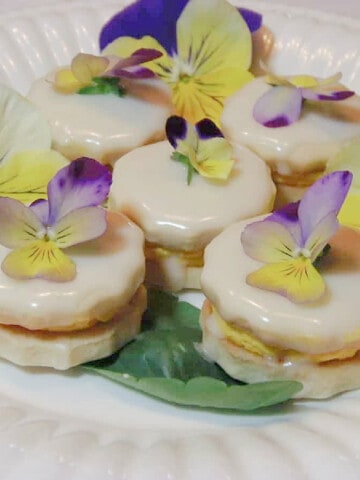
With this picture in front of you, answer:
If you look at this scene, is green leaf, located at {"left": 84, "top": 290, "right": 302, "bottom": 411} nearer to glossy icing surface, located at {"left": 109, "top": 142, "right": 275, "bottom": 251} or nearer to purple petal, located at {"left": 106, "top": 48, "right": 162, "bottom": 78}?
glossy icing surface, located at {"left": 109, "top": 142, "right": 275, "bottom": 251}

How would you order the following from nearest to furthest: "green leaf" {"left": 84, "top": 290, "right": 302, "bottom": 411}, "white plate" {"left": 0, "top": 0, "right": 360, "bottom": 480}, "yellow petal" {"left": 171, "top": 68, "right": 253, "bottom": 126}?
"white plate" {"left": 0, "top": 0, "right": 360, "bottom": 480}
"green leaf" {"left": 84, "top": 290, "right": 302, "bottom": 411}
"yellow petal" {"left": 171, "top": 68, "right": 253, "bottom": 126}

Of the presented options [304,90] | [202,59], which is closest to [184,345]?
[304,90]

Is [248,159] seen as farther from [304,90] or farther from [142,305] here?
[142,305]

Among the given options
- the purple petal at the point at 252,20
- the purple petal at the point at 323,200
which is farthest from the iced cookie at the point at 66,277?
the purple petal at the point at 252,20

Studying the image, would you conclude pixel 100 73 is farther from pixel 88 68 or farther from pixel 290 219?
pixel 290 219

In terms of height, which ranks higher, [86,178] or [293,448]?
[86,178]

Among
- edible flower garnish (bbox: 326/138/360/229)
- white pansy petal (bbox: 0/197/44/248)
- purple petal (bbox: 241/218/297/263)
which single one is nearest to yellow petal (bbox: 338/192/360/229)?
edible flower garnish (bbox: 326/138/360/229)
